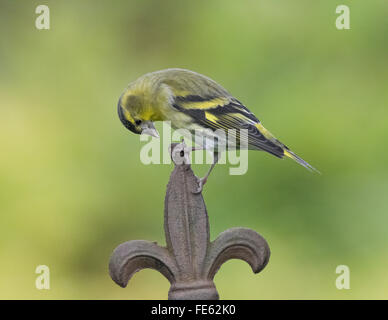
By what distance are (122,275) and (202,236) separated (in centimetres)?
24

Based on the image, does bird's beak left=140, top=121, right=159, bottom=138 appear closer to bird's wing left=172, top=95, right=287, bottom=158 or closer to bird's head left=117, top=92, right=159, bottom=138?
bird's head left=117, top=92, right=159, bottom=138

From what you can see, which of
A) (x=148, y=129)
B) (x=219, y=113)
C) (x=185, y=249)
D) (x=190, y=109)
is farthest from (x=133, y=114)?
(x=185, y=249)

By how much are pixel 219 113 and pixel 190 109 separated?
120 millimetres

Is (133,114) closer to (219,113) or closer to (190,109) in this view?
(190,109)

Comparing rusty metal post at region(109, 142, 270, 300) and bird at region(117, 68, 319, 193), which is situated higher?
bird at region(117, 68, 319, 193)

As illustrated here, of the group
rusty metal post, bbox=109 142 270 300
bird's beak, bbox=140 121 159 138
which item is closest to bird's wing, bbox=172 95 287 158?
bird's beak, bbox=140 121 159 138

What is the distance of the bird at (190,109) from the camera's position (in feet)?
8.93

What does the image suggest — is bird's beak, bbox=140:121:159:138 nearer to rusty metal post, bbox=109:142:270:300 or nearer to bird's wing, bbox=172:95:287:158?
bird's wing, bbox=172:95:287:158

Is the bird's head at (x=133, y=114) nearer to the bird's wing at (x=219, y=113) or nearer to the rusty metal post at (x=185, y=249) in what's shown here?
the bird's wing at (x=219, y=113)

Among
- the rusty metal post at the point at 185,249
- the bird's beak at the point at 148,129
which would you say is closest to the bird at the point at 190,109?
the bird's beak at the point at 148,129

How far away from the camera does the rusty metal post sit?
187 centimetres

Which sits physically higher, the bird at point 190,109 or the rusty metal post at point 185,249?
the bird at point 190,109

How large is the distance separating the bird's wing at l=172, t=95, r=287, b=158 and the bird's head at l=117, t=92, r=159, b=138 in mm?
143

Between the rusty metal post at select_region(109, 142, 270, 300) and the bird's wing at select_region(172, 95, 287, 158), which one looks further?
the bird's wing at select_region(172, 95, 287, 158)
